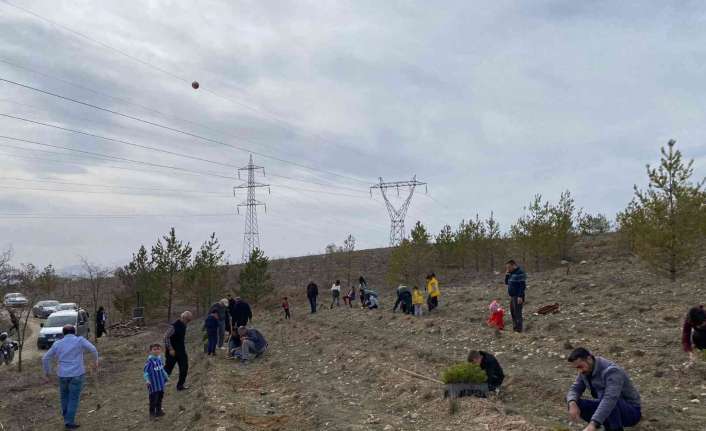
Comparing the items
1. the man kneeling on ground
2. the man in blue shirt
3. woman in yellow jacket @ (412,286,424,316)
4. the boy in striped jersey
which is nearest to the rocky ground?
the boy in striped jersey

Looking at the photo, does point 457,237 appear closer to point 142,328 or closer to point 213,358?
point 142,328

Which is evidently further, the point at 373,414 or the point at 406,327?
the point at 406,327

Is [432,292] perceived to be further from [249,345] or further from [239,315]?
[249,345]

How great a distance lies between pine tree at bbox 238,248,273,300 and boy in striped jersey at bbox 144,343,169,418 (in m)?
26.3

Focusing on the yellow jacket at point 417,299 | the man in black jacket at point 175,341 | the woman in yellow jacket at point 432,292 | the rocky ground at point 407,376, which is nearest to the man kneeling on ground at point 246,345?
the rocky ground at point 407,376

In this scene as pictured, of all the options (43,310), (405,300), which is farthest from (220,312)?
(43,310)

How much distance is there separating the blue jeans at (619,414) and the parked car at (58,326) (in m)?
26.0

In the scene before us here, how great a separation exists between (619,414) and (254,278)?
3307 centimetres

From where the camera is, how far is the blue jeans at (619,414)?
630 cm

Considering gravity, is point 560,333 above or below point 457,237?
below

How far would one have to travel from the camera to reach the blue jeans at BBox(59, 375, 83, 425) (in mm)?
10891

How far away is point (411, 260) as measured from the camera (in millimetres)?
42094

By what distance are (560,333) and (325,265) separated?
5751 cm

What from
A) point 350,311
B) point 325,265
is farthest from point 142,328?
point 325,265
